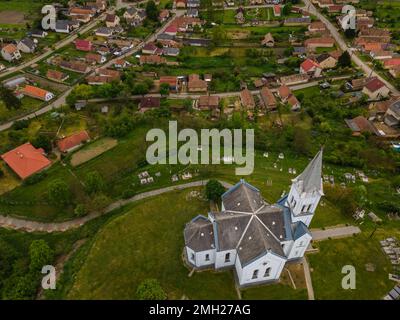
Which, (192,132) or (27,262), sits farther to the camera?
(192,132)

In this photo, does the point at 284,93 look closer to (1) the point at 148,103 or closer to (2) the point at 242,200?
(1) the point at 148,103

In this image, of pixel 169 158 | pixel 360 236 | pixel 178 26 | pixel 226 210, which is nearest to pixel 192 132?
pixel 169 158

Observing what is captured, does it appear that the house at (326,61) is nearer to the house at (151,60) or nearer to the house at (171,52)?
the house at (171,52)

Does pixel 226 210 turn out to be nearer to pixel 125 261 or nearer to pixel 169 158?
pixel 125 261

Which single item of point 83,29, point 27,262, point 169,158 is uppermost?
point 83,29

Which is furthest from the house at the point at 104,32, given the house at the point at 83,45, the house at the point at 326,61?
the house at the point at 326,61

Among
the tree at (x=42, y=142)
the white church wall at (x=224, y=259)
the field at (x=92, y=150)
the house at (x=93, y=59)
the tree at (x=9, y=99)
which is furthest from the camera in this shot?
the house at (x=93, y=59)

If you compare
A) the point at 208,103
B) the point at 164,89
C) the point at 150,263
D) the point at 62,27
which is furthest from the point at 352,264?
the point at 62,27
